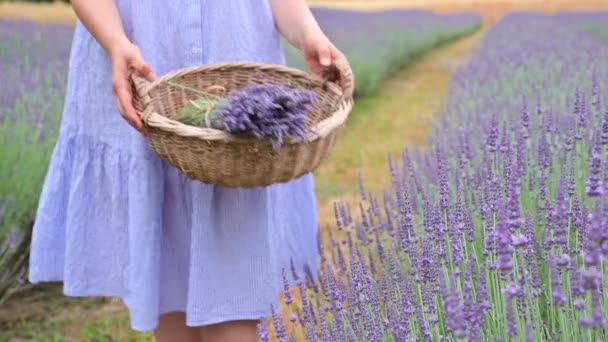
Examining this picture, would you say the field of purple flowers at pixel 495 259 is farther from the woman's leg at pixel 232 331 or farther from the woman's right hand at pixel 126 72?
the woman's right hand at pixel 126 72

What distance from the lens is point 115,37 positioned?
5.68 feet

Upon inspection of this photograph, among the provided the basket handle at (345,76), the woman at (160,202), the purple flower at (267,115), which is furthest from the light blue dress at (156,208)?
the purple flower at (267,115)

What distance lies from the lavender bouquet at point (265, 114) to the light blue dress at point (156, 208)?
33 centimetres

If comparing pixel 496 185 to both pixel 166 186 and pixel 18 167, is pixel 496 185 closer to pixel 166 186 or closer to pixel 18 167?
pixel 166 186

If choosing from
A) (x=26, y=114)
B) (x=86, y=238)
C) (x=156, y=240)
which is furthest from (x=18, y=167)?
(x=156, y=240)

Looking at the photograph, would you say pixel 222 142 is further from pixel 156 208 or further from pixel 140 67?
pixel 156 208

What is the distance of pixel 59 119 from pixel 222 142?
96.4 inches

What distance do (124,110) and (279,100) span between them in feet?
1.10

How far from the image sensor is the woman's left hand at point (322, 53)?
1.86m

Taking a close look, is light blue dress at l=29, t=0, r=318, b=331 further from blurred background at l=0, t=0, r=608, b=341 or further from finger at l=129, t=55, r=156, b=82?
blurred background at l=0, t=0, r=608, b=341

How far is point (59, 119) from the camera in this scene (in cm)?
380

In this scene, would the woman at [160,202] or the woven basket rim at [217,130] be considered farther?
the woman at [160,202]

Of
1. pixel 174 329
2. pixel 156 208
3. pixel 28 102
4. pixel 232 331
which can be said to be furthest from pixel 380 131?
pixel 156 208

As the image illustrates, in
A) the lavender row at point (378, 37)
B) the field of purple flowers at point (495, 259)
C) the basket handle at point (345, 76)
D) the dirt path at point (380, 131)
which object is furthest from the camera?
the lavender row at point (378, 37)
